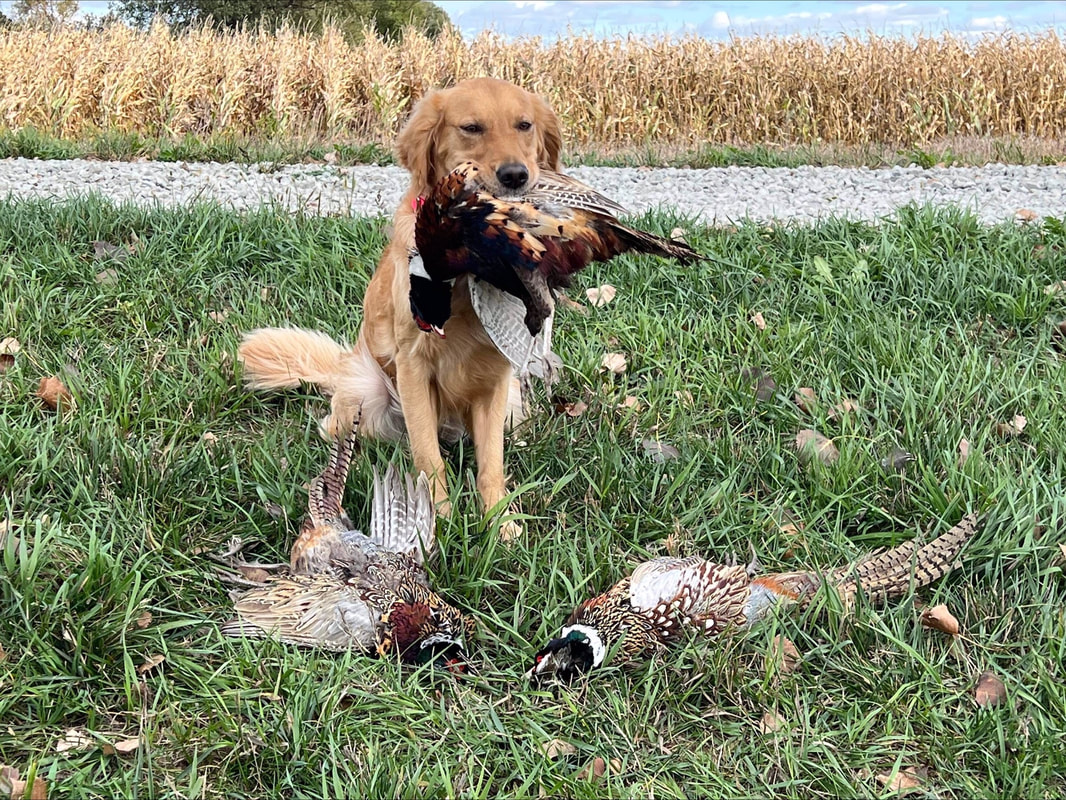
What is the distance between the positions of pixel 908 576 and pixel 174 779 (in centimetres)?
204

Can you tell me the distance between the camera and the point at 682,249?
2.68 meters

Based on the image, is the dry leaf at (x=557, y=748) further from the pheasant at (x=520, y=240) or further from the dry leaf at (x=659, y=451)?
the dry leaf at (x=659, y=451)

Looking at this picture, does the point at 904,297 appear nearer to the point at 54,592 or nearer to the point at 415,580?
the point at 415,580

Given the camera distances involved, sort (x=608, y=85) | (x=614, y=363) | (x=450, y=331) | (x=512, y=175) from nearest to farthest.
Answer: (x=512, y=175)
(x=450, y=331)
(x=614, y=363)
(x=608, y=85)

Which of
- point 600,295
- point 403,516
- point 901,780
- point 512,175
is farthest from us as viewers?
point 600,295

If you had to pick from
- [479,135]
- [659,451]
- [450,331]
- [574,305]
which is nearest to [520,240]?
[450,331]

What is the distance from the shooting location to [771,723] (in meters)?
2.32

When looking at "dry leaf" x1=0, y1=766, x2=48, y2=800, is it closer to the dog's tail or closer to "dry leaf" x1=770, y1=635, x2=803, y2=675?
the dog's tail

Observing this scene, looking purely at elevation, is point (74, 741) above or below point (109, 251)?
below

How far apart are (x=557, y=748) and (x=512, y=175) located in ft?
5.71

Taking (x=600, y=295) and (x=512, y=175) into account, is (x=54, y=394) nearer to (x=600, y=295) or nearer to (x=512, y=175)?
(x=512, y=175)

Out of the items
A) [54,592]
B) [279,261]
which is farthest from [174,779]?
[279,261]

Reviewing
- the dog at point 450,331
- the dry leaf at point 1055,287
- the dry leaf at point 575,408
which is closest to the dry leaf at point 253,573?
the dog at point 450,331

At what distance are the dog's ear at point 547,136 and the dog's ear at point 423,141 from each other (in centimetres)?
36
